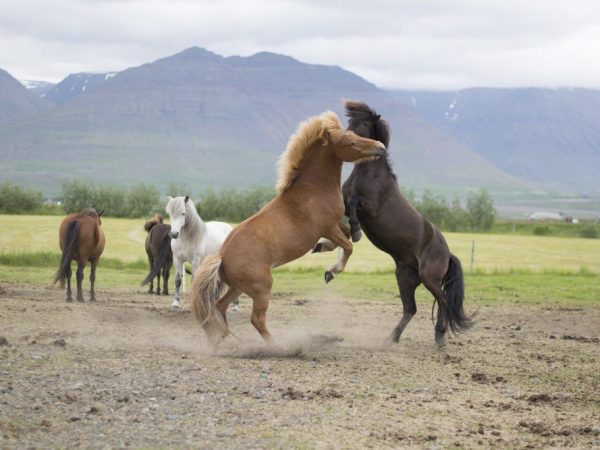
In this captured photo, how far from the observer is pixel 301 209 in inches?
398

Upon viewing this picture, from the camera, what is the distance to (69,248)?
16.0 m

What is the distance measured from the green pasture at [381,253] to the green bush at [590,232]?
10575 mm

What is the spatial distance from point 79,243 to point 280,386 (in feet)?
29.3

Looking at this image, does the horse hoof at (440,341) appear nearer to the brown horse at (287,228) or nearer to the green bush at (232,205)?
the brown horse at (287,228)

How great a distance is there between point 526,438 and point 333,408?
1.73m


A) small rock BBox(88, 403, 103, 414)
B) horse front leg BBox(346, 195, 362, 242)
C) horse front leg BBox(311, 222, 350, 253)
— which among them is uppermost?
horse front leg BBox(346, 195, 362, 242)

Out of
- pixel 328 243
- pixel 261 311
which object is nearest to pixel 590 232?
pixel 328 243

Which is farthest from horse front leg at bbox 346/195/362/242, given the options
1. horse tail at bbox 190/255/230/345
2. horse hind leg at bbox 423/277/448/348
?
horse tail at bbox 190/255/230/345

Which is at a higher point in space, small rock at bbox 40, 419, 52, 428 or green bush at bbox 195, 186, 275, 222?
small rock at bbox 40, 419, 52, 428

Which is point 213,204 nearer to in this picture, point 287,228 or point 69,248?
point 69,248

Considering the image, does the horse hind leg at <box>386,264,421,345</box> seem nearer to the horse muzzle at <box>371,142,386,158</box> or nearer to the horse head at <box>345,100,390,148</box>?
the horse head at <box>345,100,390,148</box>

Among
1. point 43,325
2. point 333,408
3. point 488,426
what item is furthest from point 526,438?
point 43,325

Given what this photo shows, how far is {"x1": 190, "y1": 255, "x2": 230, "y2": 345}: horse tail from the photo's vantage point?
975 centimetres

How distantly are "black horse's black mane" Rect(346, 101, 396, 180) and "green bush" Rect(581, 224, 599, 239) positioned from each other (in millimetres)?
59791
